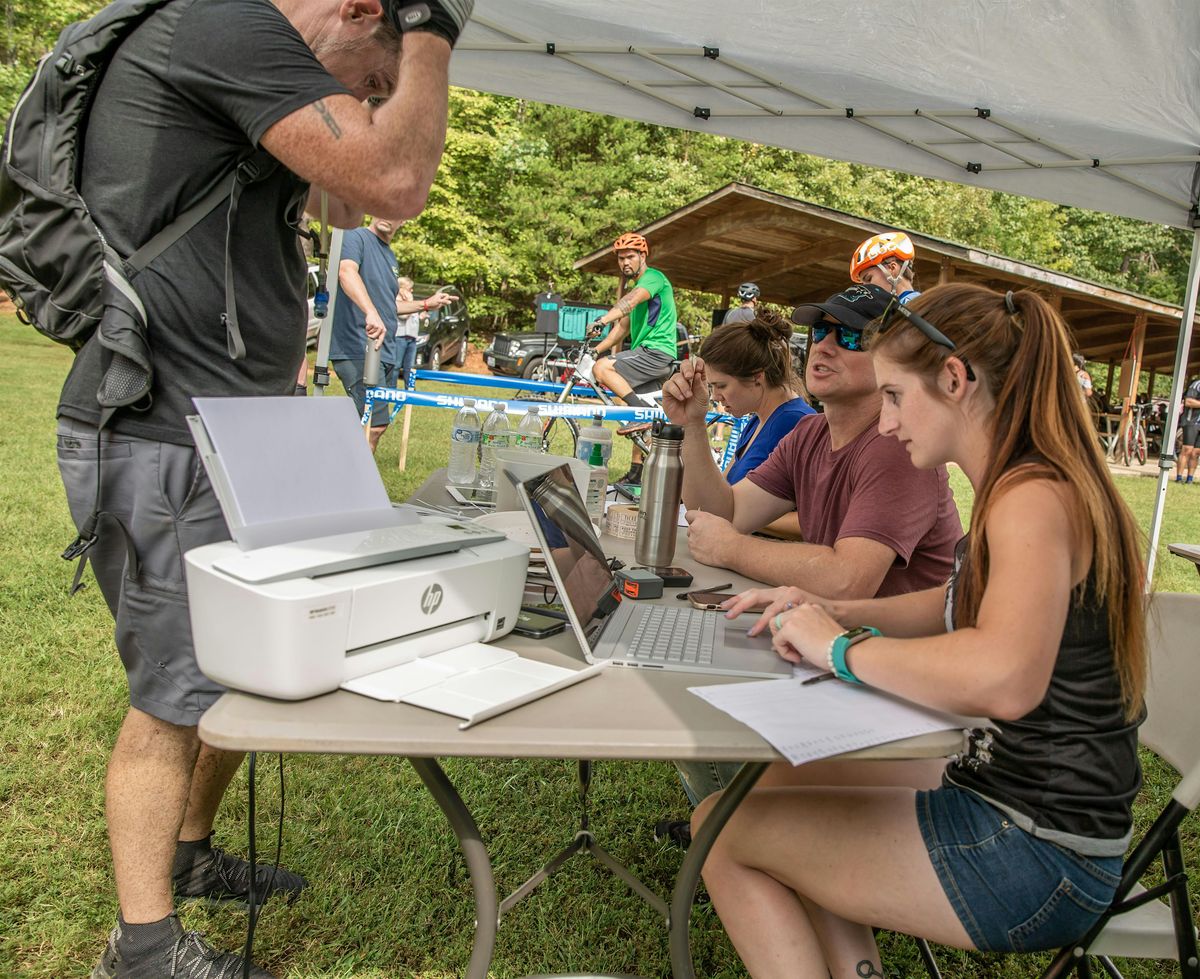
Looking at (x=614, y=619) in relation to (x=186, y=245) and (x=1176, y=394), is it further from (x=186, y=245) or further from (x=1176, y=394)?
(x=1176, y=394)

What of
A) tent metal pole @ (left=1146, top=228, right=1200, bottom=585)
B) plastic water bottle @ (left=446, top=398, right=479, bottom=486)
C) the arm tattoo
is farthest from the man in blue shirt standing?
tent metal pole @ (left=1146, top=228, right=1200, bottom=585)

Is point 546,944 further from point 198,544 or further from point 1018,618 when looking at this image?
point 1018,618

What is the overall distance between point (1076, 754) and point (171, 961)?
1633mm

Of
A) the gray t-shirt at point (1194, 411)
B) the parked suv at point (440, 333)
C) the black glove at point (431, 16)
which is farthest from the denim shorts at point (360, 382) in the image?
the gray t-shirt at point (1194, 411)

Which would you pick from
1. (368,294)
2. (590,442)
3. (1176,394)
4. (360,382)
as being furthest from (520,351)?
(590,442)

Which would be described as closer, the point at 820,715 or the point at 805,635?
the point at 820,715

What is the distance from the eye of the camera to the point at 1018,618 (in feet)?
4.00

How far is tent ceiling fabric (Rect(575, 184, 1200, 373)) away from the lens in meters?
12.2

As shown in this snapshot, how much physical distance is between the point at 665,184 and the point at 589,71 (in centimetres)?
2123

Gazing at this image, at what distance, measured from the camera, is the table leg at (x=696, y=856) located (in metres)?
1.27

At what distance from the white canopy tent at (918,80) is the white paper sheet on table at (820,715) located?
304 cm

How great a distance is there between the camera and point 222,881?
7.02 feet

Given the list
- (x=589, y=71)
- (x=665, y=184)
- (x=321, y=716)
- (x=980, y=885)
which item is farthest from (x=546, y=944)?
(x=665, y=184)

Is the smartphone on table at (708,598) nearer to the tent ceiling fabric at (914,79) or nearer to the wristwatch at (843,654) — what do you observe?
the wristwatch at (843,654)
